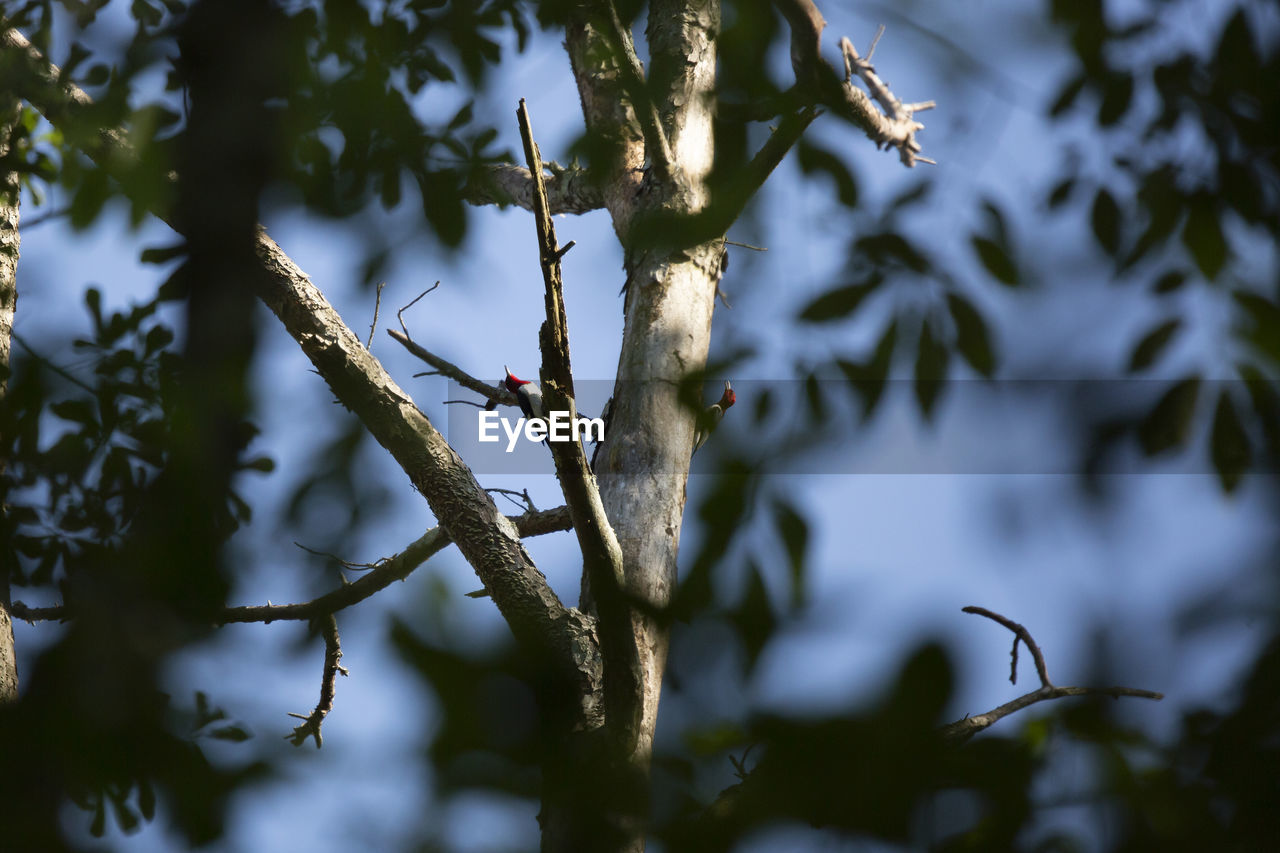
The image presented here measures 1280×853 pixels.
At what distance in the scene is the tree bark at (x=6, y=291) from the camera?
989 mm

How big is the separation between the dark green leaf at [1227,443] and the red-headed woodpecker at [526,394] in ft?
5.88

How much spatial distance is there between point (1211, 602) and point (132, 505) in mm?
898

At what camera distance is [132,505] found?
2.74 ft

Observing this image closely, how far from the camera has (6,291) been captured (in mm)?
1423

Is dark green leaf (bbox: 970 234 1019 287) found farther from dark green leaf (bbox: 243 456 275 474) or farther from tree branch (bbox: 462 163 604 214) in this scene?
tree branch (bbox: 462 163 604 214)

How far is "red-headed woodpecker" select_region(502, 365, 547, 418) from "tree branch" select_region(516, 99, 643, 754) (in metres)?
0.84

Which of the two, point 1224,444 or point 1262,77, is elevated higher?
point 1262,77

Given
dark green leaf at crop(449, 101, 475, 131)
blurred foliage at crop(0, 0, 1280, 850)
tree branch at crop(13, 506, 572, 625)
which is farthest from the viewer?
tree branch at crop(13, 506, 572, 625)

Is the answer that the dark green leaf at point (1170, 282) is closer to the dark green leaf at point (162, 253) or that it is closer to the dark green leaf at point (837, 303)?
the dark green leaf at point (837, 303)

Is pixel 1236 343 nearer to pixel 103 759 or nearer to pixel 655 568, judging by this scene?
pixel 103 759

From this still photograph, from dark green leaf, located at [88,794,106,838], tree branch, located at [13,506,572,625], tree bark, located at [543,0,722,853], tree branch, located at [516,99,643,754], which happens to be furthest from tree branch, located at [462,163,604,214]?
dark green leaf, located at [88,794,106,838]

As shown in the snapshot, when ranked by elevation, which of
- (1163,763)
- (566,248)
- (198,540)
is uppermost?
(566,248)

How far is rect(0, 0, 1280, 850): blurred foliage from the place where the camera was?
1.53ft

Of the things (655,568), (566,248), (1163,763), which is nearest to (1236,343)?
(1163,763)
